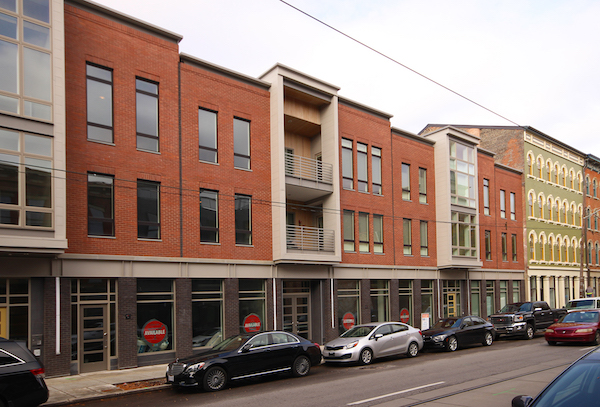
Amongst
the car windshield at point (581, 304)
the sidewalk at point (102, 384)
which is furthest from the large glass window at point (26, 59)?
the car windshield at point (581, 304)

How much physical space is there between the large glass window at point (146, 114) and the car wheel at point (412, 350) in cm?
1189

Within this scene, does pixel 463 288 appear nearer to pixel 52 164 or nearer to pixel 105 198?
pixel 105 198

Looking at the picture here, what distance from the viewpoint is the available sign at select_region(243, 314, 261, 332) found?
20578 millimetres

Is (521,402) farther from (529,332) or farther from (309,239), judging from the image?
(529,332)

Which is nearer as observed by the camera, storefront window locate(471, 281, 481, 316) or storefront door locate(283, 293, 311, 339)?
storefront door locate(283, 293, 311, 339)

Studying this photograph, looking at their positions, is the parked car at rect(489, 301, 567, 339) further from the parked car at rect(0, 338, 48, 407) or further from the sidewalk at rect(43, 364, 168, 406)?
the parked car at rect(0, 338, 48, 407)

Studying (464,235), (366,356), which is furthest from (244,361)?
(464,235)

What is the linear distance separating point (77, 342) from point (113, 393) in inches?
149

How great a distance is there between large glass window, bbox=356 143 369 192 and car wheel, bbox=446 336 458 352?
8834 mm

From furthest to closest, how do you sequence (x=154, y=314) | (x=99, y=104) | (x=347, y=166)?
1. (x=347, y=166)
2. (x=154, y=314)
3. (x=99, y=104)

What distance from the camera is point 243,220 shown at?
21.0 meters

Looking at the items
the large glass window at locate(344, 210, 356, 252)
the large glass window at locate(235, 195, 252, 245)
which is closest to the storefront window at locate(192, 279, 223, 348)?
the large glass window at locate(235, 195, 252, 245)

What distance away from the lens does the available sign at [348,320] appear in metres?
24.5

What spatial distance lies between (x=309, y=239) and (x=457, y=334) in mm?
7414
